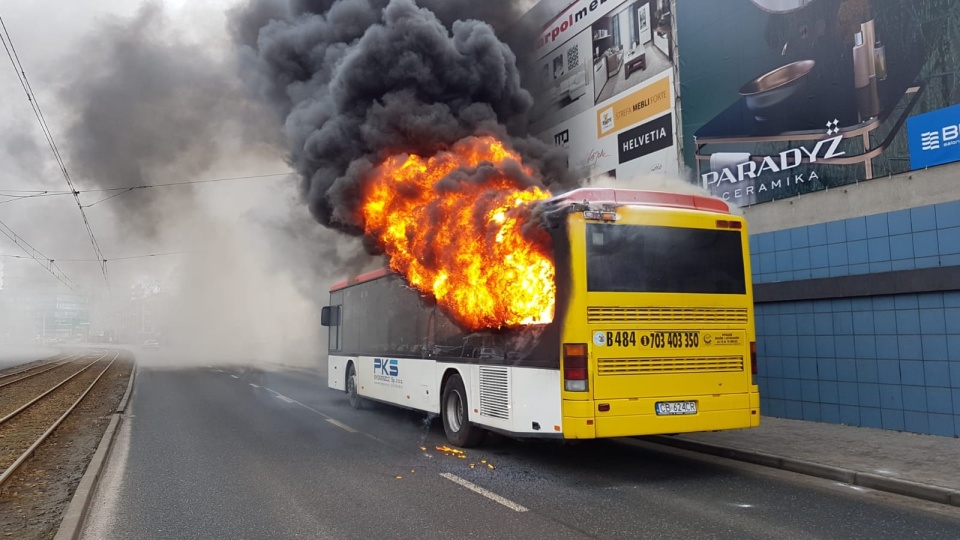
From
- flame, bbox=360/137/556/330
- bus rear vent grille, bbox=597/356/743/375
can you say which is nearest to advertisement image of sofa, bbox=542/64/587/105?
flame, bbox=360/137/556/330

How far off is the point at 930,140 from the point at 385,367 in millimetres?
8408

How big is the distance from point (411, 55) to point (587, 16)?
501 centimetres

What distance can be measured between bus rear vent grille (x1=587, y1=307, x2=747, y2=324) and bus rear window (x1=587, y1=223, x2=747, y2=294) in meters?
0.20

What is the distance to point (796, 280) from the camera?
32.0 ft

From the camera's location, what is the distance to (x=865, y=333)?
348 inches

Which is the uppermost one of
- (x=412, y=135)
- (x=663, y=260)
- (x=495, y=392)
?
(x=412, y=135)

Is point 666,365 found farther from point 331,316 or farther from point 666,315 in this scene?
point 331,316

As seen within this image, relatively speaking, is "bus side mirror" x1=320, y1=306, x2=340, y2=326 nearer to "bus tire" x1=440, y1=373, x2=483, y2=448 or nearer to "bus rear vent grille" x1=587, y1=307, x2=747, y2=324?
"bus tire" x1=440, y1=373, x2=483, y2=448

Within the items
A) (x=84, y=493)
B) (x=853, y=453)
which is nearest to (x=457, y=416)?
(x=84, y=493)

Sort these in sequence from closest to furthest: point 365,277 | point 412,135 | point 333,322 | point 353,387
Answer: point 412,135 → point 365,277 → point 353,387 → point 333,322

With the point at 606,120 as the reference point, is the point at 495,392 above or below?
below

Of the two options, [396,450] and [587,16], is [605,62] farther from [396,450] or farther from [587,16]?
[396,450]

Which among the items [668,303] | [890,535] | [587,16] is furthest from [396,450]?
[587,16]

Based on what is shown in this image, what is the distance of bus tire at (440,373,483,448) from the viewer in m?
8.34
